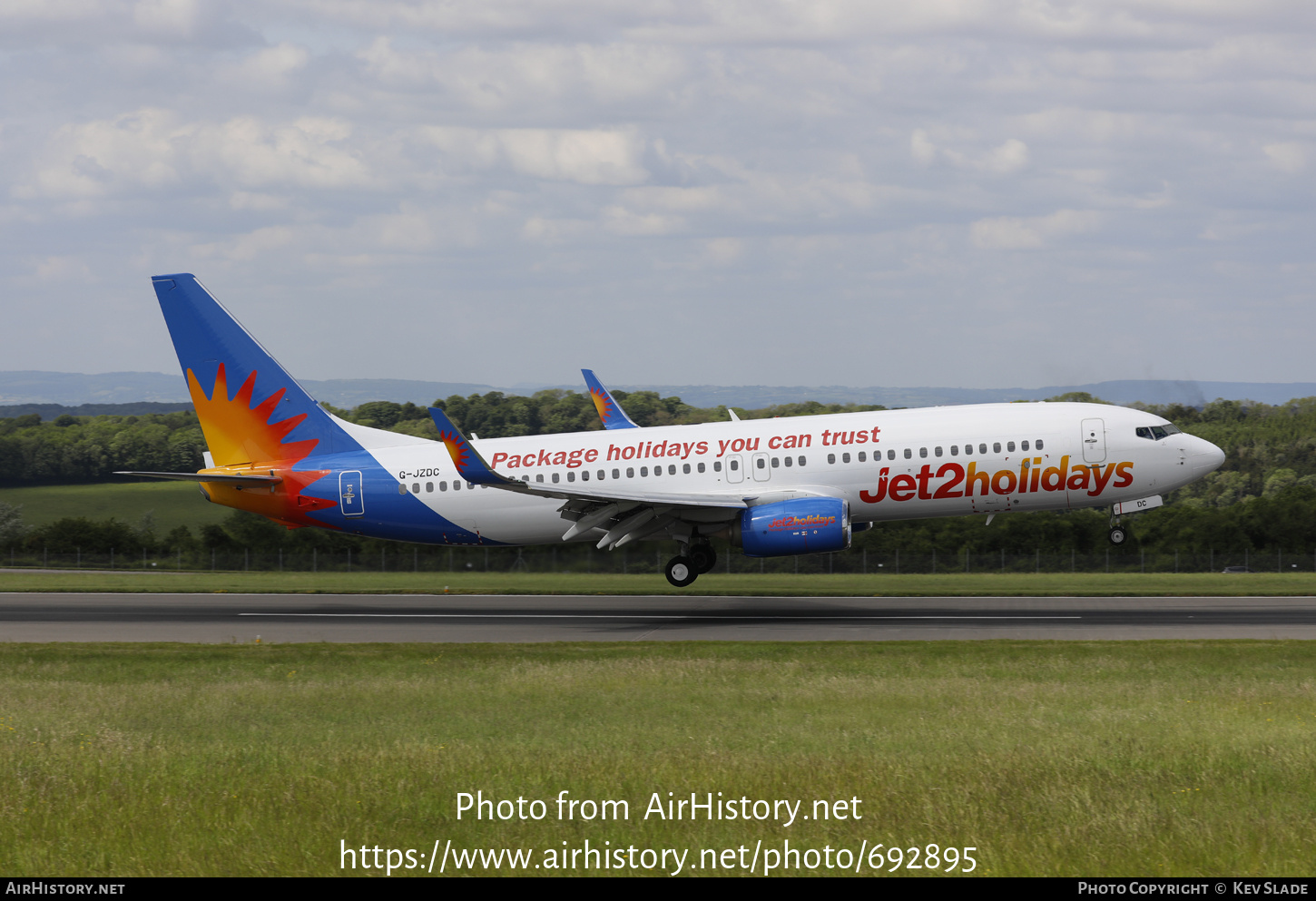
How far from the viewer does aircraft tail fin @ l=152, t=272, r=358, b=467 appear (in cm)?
3741

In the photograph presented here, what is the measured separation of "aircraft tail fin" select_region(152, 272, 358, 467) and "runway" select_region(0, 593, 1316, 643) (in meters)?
4.86

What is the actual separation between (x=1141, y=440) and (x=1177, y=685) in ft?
51.6

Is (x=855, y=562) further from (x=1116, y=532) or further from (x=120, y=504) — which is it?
(x=120, y=504)

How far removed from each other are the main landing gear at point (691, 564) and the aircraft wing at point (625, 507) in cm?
46

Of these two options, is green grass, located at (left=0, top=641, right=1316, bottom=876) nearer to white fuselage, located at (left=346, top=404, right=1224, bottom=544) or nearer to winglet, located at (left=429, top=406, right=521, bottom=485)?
winglet, located at (left=429, top=406, right=521, bottom=485)

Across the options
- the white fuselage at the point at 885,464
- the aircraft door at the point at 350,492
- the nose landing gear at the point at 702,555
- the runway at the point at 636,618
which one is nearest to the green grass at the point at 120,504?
the runway at the point at 636,618

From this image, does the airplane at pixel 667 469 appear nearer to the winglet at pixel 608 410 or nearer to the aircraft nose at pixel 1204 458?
the aircraft nose at pixel 1204 458

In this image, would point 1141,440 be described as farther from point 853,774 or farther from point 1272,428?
point 1272,428

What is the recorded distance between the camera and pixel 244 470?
123ft

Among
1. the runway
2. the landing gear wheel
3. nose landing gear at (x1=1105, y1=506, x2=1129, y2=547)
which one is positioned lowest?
the runway

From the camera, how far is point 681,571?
116 ft

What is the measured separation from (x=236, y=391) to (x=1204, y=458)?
27.9 m

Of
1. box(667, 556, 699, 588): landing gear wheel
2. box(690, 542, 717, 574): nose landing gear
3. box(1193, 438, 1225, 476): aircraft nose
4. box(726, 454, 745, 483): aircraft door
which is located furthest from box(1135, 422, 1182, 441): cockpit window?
box(667, 556, 699, 588): landing gear wheel
